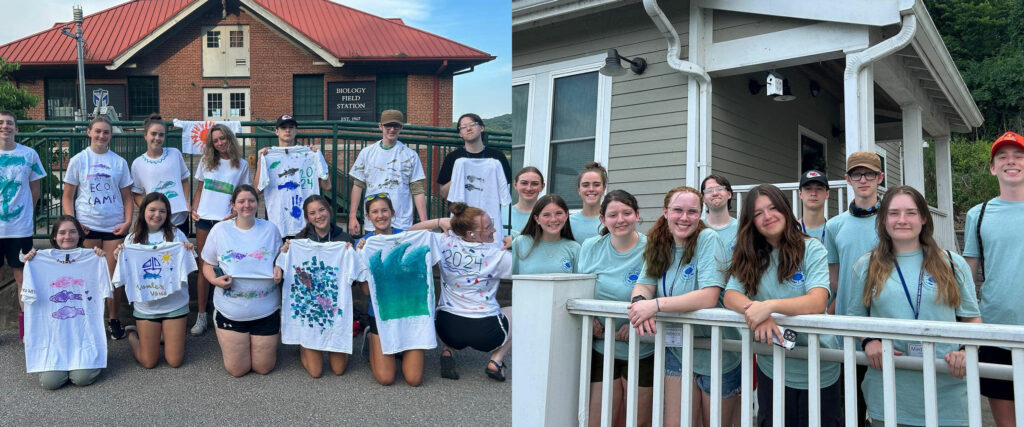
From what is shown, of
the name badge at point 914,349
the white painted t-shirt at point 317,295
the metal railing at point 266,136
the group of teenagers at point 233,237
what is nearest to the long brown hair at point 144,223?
the group of teenagers at point 233,237

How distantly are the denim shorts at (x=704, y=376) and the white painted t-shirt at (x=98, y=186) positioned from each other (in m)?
1.89

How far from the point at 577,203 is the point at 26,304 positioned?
10.4ft

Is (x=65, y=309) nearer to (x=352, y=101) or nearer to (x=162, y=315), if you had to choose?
(x=162, y=315)

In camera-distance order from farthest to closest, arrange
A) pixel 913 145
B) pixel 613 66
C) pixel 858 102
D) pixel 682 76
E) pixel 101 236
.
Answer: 1. pixel 913 145
2. pixel 682 76
3. pixel 613 66
4. pixel 858 102
5. pixel 101 236

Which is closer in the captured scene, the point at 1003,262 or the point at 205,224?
the point at 1003,262

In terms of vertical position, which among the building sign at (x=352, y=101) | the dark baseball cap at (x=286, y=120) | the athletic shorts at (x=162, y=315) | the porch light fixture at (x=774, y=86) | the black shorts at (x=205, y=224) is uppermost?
the porch light fixture at (x=774, y=86)

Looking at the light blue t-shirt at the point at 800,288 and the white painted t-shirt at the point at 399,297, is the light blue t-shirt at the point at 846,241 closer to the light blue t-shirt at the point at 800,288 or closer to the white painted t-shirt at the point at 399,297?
the light blue t-shirt at the point at 800,288

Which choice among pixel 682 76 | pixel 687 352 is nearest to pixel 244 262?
pixel 687 352

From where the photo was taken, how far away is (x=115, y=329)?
2.49 m

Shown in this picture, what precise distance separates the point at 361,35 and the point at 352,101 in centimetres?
21

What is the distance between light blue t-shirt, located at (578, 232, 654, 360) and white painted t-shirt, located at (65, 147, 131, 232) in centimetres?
161

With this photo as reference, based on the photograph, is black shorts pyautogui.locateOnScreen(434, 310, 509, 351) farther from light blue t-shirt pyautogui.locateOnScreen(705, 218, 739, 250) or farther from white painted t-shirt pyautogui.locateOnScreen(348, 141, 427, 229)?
light blue t-shirt pyautogui.locateOnScreen(705, 218, 739, 250)

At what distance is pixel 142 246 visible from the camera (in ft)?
8.17

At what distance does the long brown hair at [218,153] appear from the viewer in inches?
106
